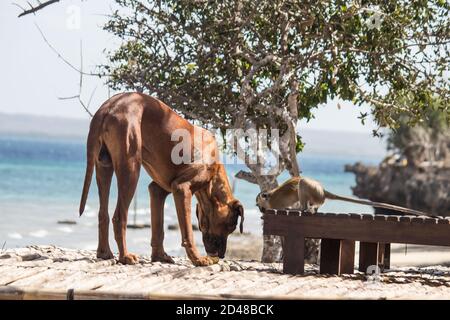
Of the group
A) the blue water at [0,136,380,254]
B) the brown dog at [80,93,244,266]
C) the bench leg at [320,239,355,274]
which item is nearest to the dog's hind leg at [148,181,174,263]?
the brown dog at [80,93,244,266]

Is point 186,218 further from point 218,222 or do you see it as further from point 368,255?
point 368,255

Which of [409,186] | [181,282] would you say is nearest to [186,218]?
[181,282]

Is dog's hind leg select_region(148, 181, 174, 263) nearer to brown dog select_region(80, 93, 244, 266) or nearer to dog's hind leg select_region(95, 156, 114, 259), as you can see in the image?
brown dog select_region(80, 93, 244, 266)

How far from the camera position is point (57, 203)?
5750 centimetres

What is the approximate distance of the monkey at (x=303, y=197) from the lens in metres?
10.5

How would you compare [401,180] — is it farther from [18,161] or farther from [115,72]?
[18,161]

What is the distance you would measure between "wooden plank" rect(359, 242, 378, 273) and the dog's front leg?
1839mm

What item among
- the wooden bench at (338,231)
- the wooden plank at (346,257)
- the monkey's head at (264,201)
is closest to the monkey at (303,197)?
the monkey's head at (264,201)

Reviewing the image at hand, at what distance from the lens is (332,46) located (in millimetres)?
13117

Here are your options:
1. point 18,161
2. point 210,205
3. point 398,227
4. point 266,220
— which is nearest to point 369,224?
point 398,227

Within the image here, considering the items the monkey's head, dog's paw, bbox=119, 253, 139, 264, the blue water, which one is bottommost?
the blue water

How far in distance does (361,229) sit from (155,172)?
2.22 metres

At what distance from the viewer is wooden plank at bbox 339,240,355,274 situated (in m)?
10.6

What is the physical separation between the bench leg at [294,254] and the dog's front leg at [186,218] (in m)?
0.82
